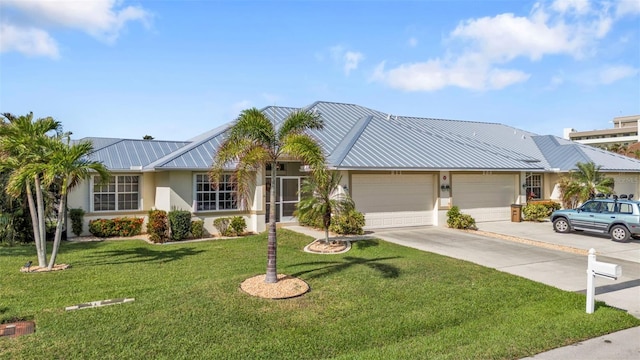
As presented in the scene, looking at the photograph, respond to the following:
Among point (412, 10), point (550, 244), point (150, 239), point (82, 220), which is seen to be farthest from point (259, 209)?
point (550, 244)

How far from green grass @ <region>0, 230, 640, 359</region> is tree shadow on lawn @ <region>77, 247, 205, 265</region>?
0.51 metres

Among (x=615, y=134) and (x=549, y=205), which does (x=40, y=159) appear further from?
(x=615, y=134)

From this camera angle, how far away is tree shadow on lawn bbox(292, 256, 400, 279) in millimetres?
10078

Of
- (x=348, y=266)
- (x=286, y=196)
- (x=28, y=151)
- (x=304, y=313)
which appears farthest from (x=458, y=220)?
(x=28, y=151)

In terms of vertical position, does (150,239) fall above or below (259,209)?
below

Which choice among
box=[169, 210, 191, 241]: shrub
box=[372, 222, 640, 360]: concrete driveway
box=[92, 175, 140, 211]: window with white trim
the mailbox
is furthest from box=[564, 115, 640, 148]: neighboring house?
the mailbox

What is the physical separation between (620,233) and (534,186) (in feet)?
30.5

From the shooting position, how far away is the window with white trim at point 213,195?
17281mm

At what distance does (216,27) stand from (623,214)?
16535 millimetres

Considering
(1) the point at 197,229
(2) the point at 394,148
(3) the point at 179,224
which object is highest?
(2) the point at 394,148

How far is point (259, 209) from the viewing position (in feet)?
58.2

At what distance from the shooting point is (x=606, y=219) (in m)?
16.1

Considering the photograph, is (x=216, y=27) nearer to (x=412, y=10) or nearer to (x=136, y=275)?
(x=412, y=10)

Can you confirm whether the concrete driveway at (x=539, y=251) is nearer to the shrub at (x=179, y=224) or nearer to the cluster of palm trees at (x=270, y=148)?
the cluster of palm trees at (x=270, y=148)
